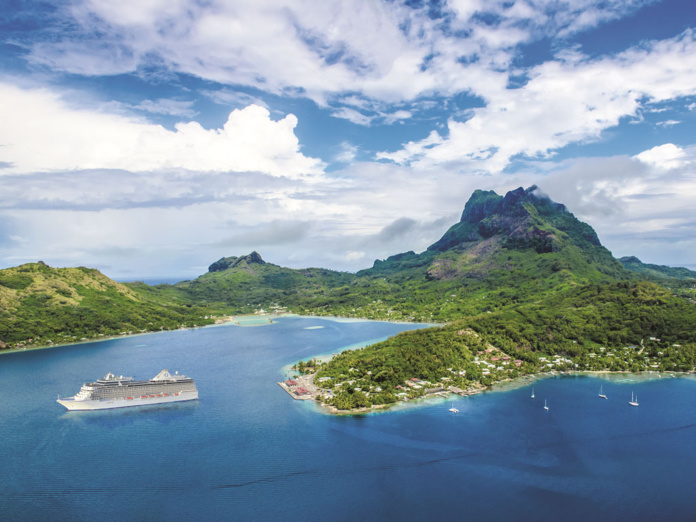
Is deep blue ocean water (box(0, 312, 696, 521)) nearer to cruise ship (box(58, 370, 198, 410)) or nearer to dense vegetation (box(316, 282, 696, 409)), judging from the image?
cruise ship (box(58, 370, 198, 410))

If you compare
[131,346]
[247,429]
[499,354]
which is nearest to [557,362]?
[499,354]

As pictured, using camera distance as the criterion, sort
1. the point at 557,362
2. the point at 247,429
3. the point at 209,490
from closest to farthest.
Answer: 1. the point at 209,490
2. the point at 247,429
3. the point at 557,362

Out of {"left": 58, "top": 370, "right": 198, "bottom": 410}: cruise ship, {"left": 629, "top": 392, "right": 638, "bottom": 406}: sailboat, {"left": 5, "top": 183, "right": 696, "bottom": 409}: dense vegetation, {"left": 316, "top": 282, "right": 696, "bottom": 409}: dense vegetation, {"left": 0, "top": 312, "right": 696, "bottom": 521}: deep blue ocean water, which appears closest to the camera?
{"left": 0, "top": 312, "right": 696, "bottom": 521}: deep blue ocean water

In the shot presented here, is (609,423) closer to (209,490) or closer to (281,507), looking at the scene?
(281,507)

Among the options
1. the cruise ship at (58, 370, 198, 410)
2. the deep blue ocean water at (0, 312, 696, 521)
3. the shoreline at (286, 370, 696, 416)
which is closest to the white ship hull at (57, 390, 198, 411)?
the cruise ship at (58, 370, 198, 410)

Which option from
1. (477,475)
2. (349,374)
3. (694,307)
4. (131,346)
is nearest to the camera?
(477,475)

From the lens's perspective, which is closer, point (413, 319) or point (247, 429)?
point (247, 429)

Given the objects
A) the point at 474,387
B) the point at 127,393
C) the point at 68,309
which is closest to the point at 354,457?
the point at 474,387
